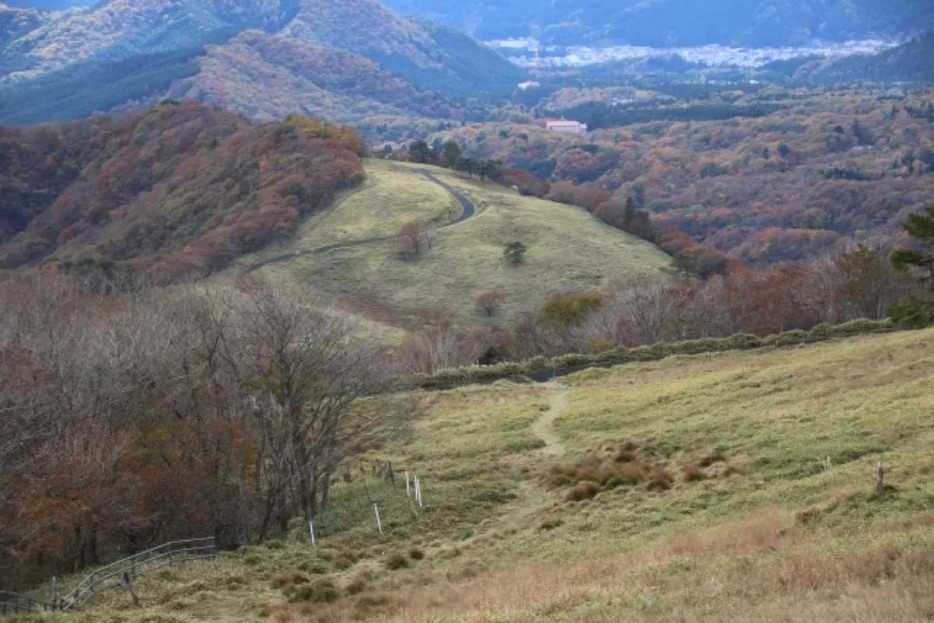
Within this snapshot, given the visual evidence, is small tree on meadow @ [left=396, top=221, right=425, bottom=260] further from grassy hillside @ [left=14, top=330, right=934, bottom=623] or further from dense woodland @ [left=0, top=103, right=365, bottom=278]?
grassy hillside @ [left=14, top=330, right=934, bottom=623]

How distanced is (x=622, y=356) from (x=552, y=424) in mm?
19423

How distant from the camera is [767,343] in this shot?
54.5m

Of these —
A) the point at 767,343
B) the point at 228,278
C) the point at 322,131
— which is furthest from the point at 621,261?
the point at 322,131

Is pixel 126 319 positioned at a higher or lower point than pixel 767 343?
higher

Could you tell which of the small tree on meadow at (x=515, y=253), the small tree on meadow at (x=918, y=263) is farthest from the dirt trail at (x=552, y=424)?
the small tree on meadow at (x=515, y=253)

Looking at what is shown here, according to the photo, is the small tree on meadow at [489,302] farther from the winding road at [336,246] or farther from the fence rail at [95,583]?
the fence rail at [95,583]

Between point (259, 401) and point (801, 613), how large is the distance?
24.1 metres

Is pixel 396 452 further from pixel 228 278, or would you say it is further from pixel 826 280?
pixel 228 278

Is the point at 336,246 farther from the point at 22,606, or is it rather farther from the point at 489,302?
the point at 22,606

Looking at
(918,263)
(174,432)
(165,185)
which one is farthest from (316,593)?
(165,185)

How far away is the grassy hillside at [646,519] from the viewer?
14023mm

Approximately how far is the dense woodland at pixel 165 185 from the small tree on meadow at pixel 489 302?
33916 mm

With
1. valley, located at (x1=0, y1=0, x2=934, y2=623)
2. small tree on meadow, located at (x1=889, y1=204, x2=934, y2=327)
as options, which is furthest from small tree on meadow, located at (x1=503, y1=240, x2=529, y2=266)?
small tree on meadow, located at (x1=889, y1=204, x2=934, y2=327)

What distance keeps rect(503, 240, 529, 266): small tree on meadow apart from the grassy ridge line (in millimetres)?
47172
